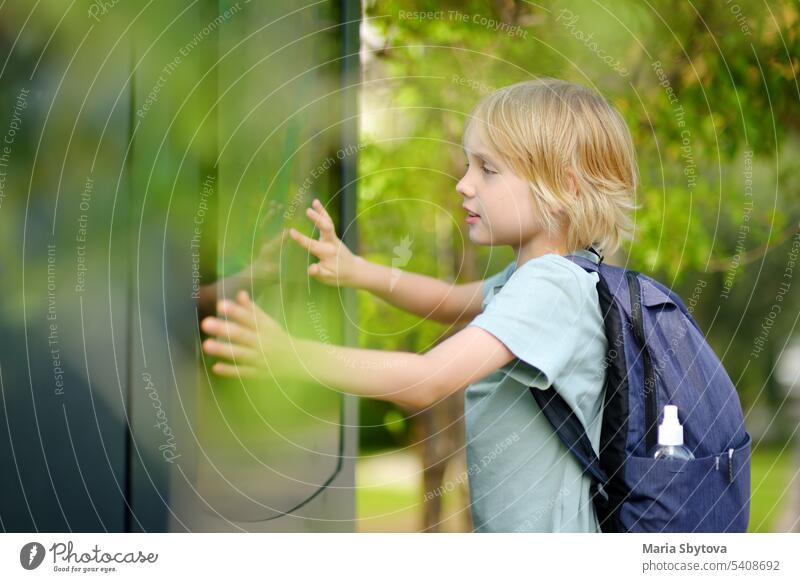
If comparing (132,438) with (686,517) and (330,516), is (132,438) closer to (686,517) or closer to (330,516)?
(330,516)

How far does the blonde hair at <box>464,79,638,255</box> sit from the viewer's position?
1044 mm

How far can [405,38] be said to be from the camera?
2076 millimetres

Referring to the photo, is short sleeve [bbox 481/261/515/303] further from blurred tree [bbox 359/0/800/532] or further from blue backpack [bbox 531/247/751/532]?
blurred tree [bbox 359/0/800/532]

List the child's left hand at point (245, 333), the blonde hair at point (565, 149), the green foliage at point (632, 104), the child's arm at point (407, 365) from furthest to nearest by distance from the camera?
the green foliage at point (632, 104) < the blonde hair at point (565, 149) < the child's arm at point (407, 365) < the child's left hand at point (245, 333)

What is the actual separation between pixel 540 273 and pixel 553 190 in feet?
0.43

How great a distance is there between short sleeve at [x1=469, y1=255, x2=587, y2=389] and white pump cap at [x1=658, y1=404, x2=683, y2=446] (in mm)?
113

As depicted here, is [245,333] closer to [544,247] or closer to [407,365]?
[407,365]

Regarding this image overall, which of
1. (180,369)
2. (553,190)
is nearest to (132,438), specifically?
(180,369)

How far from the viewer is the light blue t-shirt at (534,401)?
933 mm

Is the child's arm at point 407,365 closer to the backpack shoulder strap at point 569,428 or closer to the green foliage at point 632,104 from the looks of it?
the backpack shoulder strap at point 569,428

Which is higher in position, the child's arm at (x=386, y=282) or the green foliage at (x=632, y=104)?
→ the green foliage at (x=632, y=104)

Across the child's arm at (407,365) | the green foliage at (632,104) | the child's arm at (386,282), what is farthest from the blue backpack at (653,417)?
the green foliage at (632,104)

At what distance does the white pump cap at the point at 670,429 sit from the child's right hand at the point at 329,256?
0.44 meters

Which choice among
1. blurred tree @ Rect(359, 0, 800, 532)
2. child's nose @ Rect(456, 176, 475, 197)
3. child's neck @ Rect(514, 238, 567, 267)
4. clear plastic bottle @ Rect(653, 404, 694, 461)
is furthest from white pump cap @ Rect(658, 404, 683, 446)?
blurred tree @ Rect(359, 0, 800, 532)
